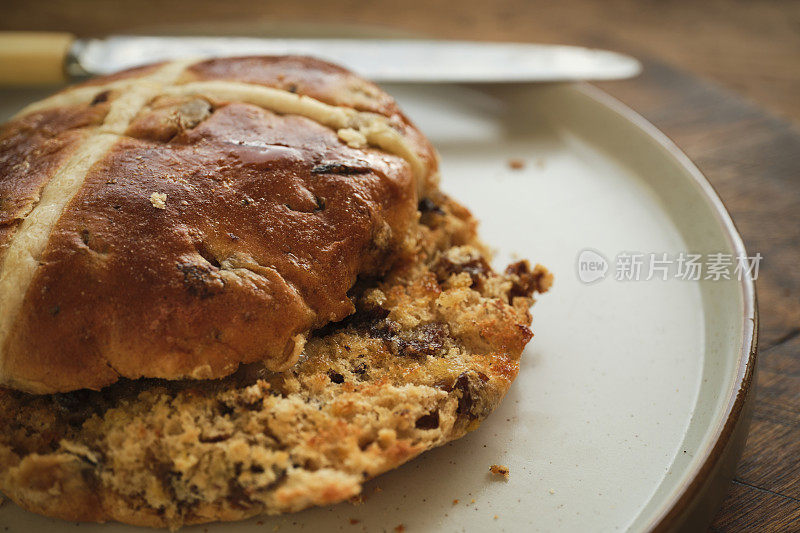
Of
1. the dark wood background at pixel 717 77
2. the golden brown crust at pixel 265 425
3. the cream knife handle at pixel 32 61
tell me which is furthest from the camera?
the cream knife handle at pixel 32 61

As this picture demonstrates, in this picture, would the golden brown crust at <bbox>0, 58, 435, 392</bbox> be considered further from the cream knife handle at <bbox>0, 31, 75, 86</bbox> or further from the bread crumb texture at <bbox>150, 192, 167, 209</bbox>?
the cream knife handle at <bbox>0, 31, 75, 86</bbox>

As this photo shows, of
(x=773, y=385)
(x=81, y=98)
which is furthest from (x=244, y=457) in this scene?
(x=773, y=385)

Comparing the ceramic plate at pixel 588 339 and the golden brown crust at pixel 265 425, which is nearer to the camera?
the golden brown crust at pixel 265 425

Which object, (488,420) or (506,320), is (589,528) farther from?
(506,320)

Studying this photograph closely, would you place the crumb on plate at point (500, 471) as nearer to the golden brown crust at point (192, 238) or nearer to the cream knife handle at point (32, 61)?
the golden brown crust at point (192, 238)

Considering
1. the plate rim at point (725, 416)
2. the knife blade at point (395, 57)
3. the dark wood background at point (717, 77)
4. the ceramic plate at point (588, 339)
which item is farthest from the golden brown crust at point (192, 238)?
the dark wood background at point (717, 77)

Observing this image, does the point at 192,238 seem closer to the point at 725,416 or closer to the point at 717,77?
the point at 725,416
